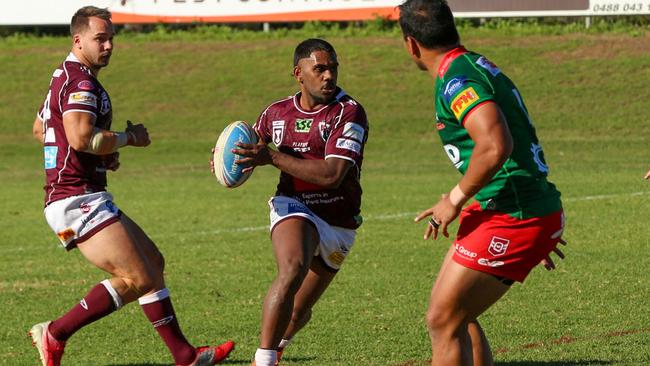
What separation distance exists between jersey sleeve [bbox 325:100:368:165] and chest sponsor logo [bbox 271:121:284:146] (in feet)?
1.21

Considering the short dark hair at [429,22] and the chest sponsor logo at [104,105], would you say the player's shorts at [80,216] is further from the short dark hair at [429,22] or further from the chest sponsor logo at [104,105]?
the short dark hair at [429,22]

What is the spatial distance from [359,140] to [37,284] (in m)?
4.98

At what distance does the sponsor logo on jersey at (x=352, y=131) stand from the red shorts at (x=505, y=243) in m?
1.86

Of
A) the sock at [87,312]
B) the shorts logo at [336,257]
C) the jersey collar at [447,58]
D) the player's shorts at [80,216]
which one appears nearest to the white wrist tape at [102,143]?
the player's shorts at [80,216]

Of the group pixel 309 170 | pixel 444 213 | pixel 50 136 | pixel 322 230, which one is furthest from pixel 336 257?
pixel 444 213

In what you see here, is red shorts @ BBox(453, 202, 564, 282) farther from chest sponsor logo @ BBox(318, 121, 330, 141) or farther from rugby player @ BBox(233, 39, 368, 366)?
chest sponsor logo @ BBox(318, 121, 330, 141)

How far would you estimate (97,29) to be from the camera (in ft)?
26.1

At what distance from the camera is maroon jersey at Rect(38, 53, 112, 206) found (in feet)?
25.6

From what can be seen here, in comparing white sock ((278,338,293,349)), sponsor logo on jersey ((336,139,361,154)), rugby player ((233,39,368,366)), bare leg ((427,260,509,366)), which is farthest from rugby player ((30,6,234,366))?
bare leg ((427,260,509,366))

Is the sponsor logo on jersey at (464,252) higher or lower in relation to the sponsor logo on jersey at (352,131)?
lower

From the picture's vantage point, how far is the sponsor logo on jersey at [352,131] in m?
8.09

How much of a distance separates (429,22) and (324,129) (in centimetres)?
207

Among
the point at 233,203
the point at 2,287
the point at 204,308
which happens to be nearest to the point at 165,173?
the point at 233,203

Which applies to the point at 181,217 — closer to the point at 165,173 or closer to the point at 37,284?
the point at 37,284
